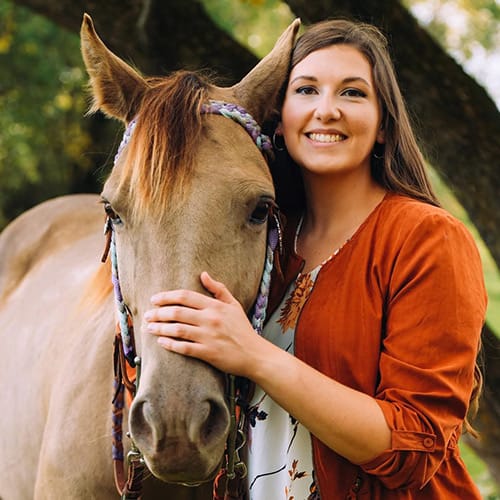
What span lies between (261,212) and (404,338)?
1.67 feet

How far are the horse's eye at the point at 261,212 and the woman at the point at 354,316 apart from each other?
25 cm

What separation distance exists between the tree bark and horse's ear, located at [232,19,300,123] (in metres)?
1.50

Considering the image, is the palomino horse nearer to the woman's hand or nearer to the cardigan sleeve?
the woman's hand

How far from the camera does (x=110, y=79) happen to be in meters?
2.28

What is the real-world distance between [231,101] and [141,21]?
216 centimetres

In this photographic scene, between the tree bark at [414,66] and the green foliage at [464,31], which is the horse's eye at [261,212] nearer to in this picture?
the tree bark at [414,66]

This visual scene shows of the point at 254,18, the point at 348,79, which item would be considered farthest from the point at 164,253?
the point at 254,18

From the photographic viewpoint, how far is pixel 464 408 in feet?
6.52

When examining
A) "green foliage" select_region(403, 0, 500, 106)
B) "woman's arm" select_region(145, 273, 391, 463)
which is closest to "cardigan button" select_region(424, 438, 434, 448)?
"woman's arm" select_region(145, 273, 391, 463)

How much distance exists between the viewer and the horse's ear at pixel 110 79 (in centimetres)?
224

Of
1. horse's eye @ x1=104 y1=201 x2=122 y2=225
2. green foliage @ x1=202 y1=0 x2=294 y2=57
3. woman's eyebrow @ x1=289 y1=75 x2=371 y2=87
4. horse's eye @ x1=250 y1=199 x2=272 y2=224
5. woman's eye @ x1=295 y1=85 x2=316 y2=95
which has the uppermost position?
green foliage @ x1=202 y1=0 x2=294 y2=57

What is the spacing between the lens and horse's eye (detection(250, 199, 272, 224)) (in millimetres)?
2017

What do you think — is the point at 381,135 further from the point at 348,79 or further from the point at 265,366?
the point at 265,366

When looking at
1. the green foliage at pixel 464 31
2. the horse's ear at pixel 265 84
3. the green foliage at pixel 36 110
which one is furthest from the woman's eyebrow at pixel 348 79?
the green foliage at pixel 464 31
